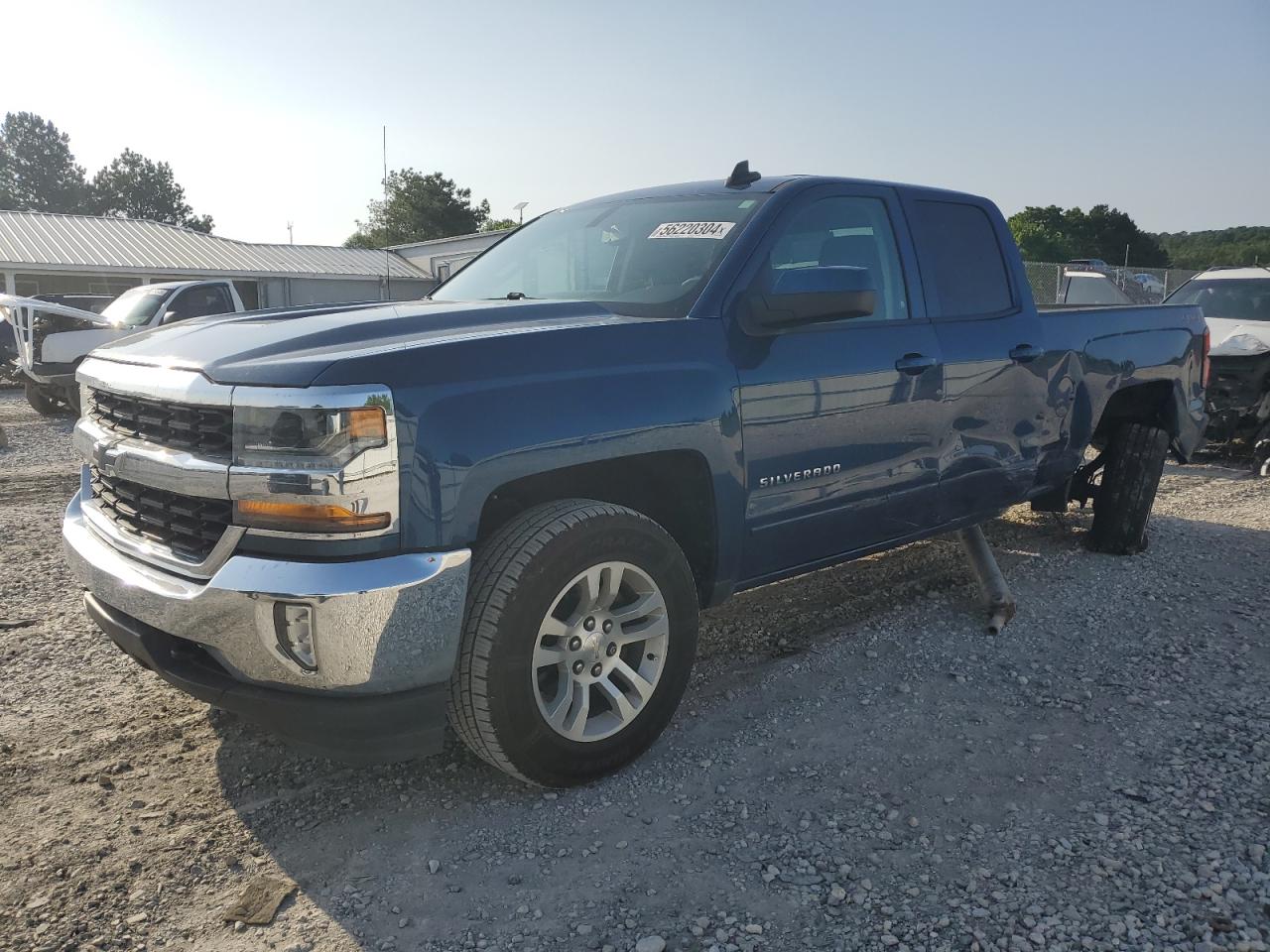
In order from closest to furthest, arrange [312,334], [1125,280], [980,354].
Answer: [312,334], [980,354], [1125,280]

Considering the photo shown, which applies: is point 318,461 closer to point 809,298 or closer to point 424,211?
point 809,298

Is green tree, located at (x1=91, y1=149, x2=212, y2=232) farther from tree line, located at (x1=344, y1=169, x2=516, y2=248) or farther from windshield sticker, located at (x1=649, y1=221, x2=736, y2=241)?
windshield sticker, located at (x1=649, y1=221, x2=736, y2=241)

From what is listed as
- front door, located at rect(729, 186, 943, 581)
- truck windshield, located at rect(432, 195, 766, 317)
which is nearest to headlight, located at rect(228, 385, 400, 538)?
truck windshield, located at rect(432, 195, 766, 317)

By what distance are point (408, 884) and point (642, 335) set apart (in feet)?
5.71

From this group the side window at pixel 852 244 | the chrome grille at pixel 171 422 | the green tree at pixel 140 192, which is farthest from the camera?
the green tree at pixel 140 192

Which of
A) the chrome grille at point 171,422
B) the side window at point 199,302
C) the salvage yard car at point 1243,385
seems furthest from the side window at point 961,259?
the side window at point 199,302

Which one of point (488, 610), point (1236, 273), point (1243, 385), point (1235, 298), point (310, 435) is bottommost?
point (488, 610)

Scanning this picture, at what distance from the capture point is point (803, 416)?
3395 millimetres

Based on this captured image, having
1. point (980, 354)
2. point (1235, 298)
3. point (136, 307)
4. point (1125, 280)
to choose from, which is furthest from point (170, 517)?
point (1125, 280)

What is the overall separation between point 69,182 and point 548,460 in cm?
10170

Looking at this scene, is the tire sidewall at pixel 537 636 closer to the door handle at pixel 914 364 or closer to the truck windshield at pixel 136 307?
the door handle at pixel 914 364

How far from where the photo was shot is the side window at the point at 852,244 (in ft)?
11.9

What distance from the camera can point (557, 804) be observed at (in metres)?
2.88

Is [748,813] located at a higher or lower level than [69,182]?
lower
